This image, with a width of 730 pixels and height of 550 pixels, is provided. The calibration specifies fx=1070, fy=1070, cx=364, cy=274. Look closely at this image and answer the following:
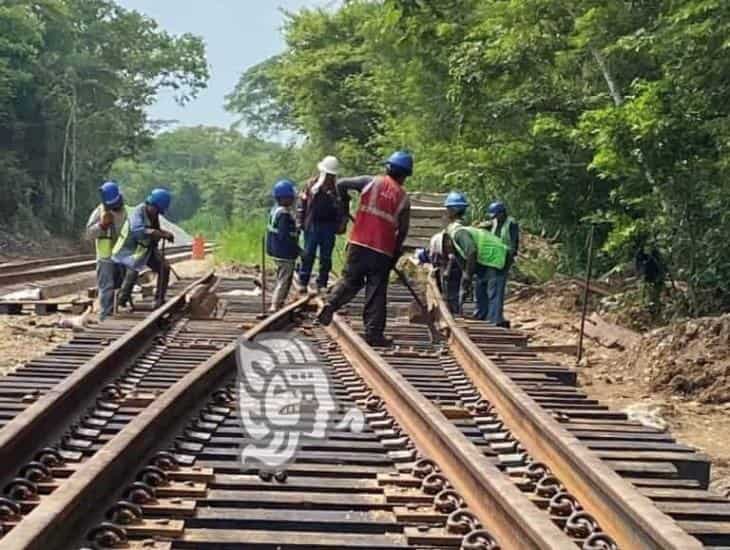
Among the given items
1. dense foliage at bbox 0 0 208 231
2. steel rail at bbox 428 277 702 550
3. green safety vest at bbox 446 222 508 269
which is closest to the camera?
steel rail at bbox 428 277 702 550

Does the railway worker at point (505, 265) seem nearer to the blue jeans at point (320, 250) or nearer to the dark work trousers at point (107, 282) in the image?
the blue jeans at point (320, 250)

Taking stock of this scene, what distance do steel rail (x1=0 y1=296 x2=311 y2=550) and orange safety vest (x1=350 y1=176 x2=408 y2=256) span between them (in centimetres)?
252

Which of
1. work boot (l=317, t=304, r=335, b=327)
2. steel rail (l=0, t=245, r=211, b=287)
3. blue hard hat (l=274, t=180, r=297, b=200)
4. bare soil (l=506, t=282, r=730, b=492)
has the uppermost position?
blue hard hat (l=274, t=180, r=297, b=200)

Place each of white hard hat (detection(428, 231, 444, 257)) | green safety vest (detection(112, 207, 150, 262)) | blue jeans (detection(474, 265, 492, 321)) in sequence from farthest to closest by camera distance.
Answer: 1. white hard hat (detection(428, 231, 444, 257))
2. blue jeans (detection(474, 265, 492, 321))
3. green safety vest (detection(112, 207, 150, 262))

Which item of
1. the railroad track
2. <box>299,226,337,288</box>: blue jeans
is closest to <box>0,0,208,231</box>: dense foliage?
<box>299,226,337,288</box>: blue jeans

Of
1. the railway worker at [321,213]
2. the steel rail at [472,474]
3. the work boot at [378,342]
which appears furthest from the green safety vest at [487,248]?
the steel rail at [472,474]

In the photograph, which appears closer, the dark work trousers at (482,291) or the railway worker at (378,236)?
the railway worker at (378,236)

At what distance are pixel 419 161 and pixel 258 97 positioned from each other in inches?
2779

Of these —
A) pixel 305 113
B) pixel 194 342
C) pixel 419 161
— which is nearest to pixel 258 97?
pixel 305 113

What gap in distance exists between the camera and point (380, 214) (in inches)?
336

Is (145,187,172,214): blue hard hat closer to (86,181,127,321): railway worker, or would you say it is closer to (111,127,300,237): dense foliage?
(86,181,127,321): railway worker

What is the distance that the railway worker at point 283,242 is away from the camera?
1107 centimetres

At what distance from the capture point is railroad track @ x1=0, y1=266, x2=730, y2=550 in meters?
3.62

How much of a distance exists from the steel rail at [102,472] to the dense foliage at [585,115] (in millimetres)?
4811
